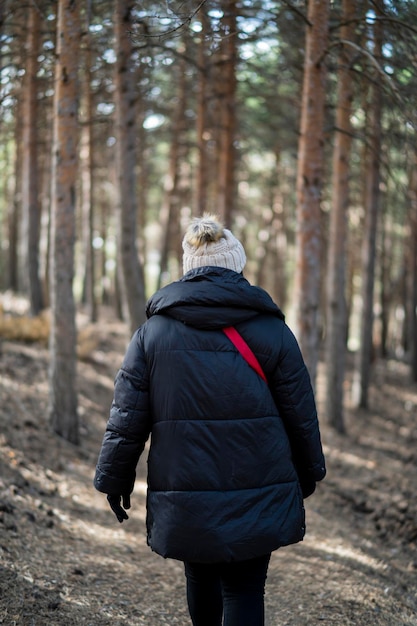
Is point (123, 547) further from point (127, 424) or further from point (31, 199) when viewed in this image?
point (31, 199)

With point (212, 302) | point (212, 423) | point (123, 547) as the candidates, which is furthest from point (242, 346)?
point (123, 547)

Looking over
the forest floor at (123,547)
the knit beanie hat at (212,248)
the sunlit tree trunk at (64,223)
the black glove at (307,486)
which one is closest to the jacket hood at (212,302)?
the knit beanie hat at (212,248)

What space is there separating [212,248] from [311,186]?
14.6 ft

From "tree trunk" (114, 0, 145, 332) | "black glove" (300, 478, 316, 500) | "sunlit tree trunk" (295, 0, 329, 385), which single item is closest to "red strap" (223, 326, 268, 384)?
"black glove" (300, 478, 316, 500)

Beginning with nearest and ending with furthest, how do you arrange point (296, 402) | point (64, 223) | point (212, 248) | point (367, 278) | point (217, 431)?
point (217, 431) < point (296, 402) < point (212, 248) < point (64, 223) < point (367, 278)

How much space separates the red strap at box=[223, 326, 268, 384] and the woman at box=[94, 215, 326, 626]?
0.7 inches

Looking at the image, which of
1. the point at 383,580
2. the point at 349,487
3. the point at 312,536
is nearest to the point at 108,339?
the point at 349,487

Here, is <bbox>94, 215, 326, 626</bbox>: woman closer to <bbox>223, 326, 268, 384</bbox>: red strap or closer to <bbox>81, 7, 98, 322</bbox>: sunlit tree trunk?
<bbox>223, 326, 268, 384</bbox>: red strap

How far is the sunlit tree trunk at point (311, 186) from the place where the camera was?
6.82 m

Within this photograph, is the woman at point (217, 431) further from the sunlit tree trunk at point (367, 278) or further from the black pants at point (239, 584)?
the sunlit tree trunk at point (367, 278)

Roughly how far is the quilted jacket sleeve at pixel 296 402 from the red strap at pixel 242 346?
4.5 inches

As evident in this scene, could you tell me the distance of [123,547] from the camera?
574 cm

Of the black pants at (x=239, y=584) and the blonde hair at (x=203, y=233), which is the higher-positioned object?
the blonde hair at (x=203, y=233)

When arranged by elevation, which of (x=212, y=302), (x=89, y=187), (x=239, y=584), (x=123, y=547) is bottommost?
(x=123, y=547)
